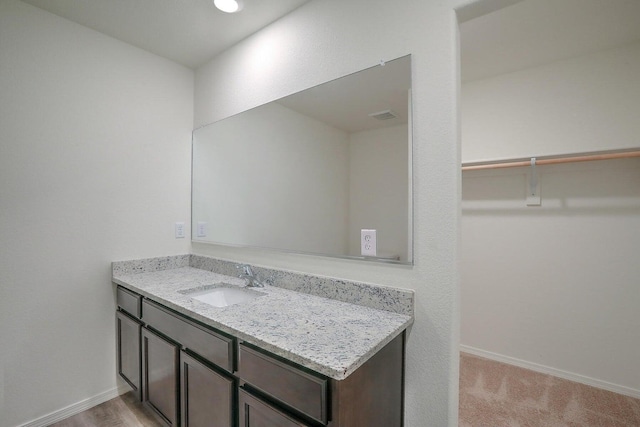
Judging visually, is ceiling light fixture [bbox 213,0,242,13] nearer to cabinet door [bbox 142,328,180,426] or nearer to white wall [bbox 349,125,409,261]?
white wall [bbox 349,125,409,261]

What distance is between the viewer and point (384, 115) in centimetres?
→ 141

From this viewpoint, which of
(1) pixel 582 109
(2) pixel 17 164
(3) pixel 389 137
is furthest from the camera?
(1) pixel 582 109

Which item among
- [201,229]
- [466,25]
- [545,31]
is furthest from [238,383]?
[545,31]

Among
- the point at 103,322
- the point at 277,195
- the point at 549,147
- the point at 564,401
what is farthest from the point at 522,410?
the point at 103,322

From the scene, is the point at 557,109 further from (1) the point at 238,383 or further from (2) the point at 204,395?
(2) the point at 204,395

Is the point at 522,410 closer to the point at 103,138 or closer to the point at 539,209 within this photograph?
the point at 539,209

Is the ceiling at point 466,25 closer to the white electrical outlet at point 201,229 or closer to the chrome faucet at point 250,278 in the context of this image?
the white electrical outlet at point 201,229

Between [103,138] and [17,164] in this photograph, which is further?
[103,138]

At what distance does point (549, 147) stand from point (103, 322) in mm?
3498

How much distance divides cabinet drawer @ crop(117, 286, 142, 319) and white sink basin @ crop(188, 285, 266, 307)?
13.5 inches

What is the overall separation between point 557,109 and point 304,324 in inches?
97.9

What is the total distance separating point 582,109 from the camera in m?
2.14

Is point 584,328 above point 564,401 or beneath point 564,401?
above

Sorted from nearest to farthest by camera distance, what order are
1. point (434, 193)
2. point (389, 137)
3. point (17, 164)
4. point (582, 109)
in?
point (434, 193), point (389, 137), point (17, 164), point (582, 109)
